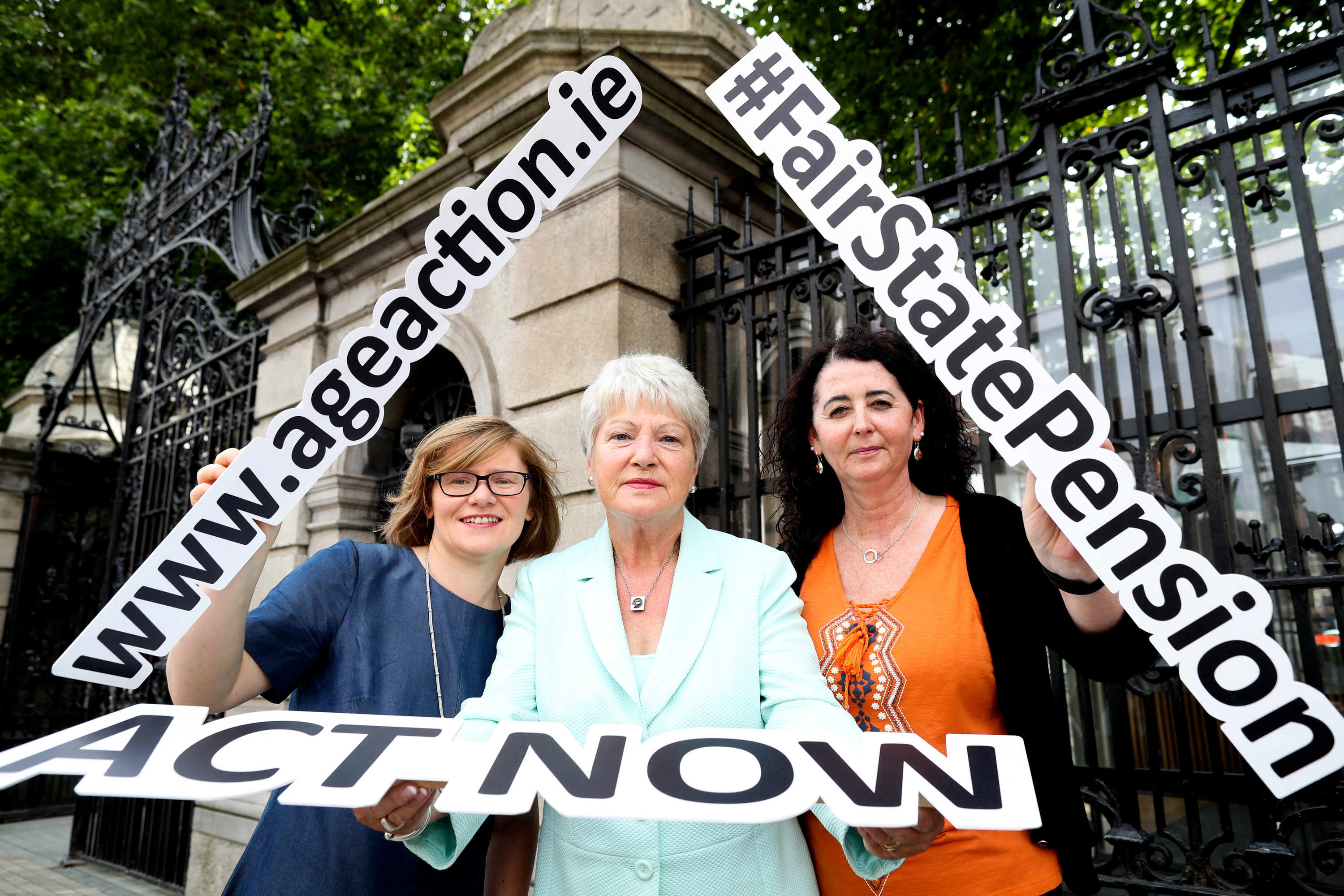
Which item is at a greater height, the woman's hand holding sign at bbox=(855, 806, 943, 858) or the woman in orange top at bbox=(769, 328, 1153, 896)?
the woman in orange top at bbox=(769, 328, 1153, 896)

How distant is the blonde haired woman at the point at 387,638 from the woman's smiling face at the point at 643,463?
0.38m

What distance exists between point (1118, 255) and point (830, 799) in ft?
7.15

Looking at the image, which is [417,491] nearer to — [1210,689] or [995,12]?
[1210,689]

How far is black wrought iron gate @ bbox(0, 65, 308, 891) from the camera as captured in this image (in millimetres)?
5898

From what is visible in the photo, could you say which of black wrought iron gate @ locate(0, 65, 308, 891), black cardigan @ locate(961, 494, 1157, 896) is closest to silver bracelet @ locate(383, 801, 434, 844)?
black cardigan @ locate(961, 494, 1157, 896)

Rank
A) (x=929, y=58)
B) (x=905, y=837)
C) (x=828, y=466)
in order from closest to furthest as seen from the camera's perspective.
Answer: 1. (x=905, y=837)
2. (x=828, y=466)
3. (x=929, y=58)

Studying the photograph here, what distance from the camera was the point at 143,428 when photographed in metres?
6.92

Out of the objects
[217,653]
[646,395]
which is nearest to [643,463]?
[646,395]

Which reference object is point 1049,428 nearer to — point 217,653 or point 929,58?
point 217,653

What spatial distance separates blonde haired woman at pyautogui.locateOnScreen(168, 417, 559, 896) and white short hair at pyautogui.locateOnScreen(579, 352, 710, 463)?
1.07 feet

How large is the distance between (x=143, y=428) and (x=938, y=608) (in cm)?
741

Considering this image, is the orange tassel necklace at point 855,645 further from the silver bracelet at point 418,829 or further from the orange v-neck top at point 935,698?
the silver bracelet at point 418,829

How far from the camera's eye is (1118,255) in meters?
2.52

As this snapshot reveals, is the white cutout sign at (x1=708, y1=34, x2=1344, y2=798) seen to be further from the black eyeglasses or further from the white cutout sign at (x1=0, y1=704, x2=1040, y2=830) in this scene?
the black eyeglasses
